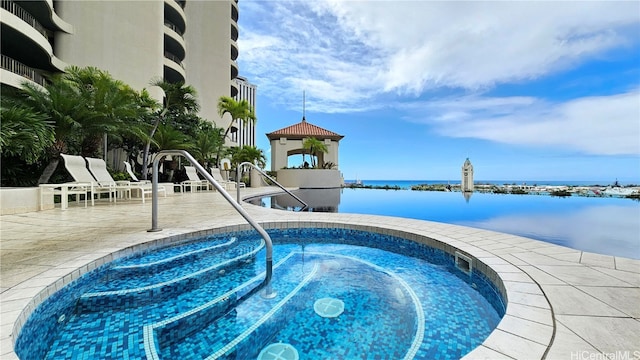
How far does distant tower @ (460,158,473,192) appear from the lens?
14695mm

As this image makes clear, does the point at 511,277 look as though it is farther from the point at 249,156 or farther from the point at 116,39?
the point at 116,39

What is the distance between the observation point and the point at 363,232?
4469 mm

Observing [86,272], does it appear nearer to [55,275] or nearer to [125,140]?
[55,275]

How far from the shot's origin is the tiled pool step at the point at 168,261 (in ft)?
9.54

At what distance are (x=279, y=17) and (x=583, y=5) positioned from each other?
11.9m

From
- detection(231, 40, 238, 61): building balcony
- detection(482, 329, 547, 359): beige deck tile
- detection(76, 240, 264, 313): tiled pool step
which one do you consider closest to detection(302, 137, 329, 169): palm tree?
detection(231, 40, 238, 61): building balcony

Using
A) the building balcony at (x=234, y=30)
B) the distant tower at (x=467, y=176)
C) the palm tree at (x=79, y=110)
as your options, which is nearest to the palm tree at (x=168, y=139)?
the palm tree at (x=79, y=110)

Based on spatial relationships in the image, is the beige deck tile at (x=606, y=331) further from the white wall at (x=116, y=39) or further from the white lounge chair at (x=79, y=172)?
the white wall at (x=116, y=39)

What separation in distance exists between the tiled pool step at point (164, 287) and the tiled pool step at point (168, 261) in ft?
0.47

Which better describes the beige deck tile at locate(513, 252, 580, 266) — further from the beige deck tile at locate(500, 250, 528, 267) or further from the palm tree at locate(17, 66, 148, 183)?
the palm tree at locate(17, 66, 148, 183)

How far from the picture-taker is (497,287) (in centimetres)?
232

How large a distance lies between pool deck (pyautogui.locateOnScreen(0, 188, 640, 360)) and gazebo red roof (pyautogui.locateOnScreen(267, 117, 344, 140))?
17.1 metres

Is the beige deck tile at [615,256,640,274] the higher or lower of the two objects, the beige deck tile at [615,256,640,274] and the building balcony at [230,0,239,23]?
the lower

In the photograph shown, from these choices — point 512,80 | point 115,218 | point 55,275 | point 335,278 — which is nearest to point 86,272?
point 55,275
